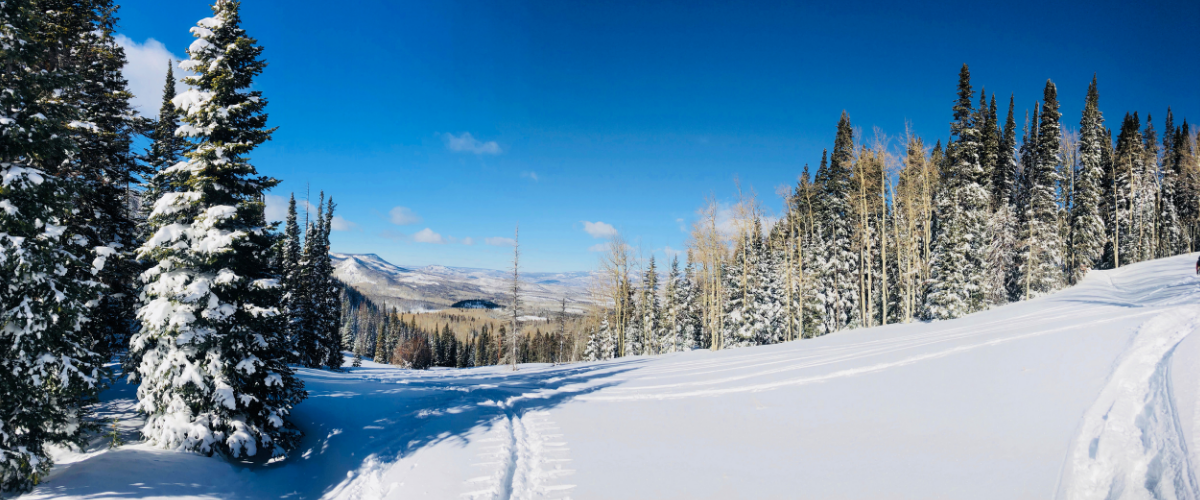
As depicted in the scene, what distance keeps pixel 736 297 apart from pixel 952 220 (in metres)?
16.0

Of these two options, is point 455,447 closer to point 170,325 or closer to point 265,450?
point 265,450

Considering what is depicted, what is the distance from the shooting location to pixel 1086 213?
35.0 m

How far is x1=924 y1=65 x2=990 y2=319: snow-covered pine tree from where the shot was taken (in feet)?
91.9

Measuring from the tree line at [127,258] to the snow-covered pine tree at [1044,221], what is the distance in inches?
1569

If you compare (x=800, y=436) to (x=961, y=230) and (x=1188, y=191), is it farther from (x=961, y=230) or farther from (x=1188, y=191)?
(x=1188, y=191)

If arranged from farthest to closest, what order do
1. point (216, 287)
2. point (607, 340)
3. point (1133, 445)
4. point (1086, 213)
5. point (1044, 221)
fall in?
point (607, 340), point (1086, 213), point (1044, 221), point (216, 287), point (1133, 445)

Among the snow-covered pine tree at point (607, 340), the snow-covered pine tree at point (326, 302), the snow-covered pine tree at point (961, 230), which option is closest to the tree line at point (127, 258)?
the snow-covered pine tree at point (326, 302)

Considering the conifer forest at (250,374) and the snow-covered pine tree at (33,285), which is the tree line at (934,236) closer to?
the conifer forest at (250,374)

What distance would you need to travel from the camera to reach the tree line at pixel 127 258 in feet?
24.7

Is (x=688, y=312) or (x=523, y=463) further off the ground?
(x=688, y=312)

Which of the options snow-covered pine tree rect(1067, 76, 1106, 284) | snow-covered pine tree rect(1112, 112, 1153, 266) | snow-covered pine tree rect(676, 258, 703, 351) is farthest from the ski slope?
snow-covered pine tree rect(1112, 112, 1153, 266)

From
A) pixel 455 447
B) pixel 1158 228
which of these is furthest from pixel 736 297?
pixel 1158 228

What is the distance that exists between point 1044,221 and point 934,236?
21.4 ft

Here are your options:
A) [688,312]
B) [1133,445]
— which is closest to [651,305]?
[688,312]
